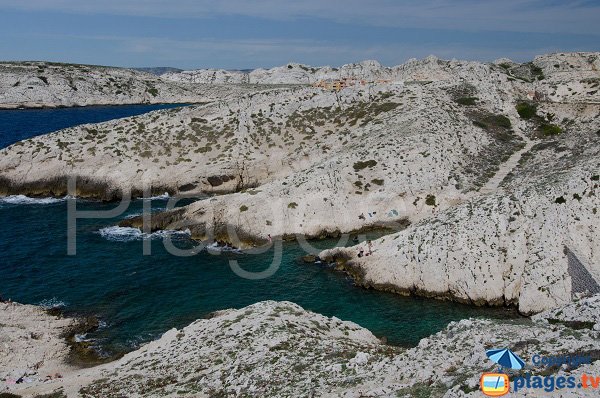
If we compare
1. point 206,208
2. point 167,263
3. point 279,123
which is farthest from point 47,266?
point 279,123

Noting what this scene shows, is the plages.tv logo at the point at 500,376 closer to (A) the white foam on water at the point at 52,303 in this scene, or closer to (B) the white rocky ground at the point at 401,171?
(B) the white rocky ground at the point at 401,171

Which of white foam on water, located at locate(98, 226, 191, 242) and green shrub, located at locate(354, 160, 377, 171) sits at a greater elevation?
green shrub, located at locate(354, 160, 377, 171)

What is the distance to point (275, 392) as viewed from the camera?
25312 millimetres

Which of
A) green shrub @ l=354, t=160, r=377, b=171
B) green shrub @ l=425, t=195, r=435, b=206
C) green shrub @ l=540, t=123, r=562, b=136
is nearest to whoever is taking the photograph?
green shrub @ l=425, t=195, r=435, b=206

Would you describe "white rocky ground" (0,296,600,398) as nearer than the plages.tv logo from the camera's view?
No

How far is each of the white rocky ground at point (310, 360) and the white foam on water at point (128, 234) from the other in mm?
28241

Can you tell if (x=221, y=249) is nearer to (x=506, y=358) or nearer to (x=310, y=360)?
(x=310, y=360)

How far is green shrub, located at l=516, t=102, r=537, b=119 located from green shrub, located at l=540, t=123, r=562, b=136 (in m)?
5.77

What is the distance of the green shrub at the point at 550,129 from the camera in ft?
256

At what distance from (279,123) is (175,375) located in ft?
228

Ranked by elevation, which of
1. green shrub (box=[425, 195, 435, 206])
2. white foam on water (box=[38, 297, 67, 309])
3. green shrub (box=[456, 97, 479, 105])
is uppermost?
green shrub (box=[456, 97, 479, 105])

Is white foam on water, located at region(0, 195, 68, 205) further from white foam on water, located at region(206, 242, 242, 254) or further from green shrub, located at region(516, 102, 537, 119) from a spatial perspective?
green shrub, located at region(516, 102, 537, 119)

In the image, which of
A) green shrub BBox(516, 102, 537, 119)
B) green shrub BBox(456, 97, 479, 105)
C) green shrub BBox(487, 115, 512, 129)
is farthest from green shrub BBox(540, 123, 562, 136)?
green shrub BBox(456, 97, 479, 105)

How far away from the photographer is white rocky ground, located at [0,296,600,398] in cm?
2267
